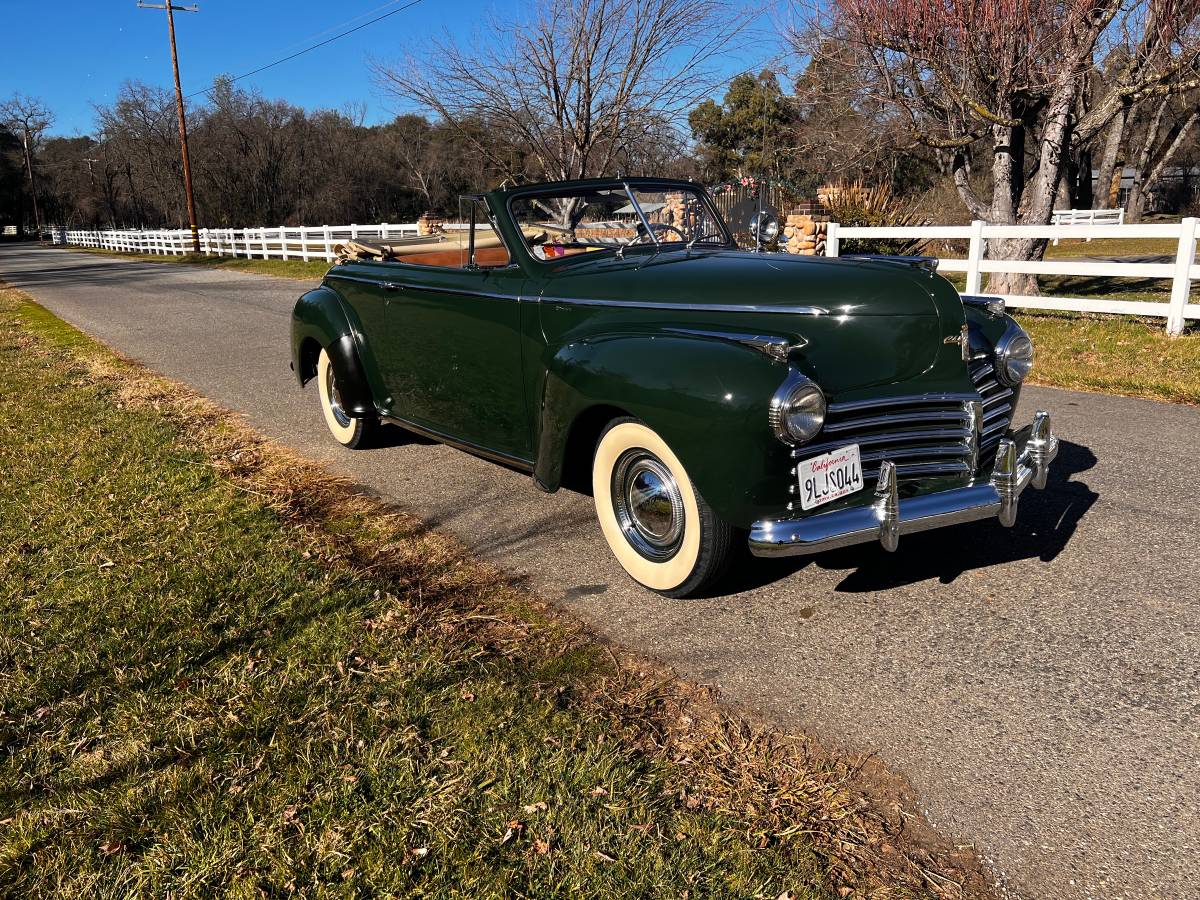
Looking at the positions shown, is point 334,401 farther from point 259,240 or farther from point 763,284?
point 259,240

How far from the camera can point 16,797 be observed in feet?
7.44

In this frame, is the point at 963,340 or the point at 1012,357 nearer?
the point at 963,340

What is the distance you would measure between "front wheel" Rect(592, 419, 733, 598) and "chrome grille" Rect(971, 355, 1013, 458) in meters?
1.21

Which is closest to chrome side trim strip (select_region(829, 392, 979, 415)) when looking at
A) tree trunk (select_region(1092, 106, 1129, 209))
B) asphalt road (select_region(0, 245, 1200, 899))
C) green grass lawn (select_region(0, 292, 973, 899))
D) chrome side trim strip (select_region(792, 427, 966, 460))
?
chrome side trim strip (select_region(792, 427, 966, 460))

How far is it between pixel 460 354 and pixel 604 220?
1.02 metres

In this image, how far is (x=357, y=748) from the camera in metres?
2.44

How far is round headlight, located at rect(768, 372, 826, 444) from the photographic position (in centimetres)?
283

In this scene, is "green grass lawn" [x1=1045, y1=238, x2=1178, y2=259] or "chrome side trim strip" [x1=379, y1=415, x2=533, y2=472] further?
"green grass lawn" [x1=1045, y1=238, x2=1178, y2=259]

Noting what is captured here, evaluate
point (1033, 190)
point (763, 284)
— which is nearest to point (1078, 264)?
point (1033, 190)

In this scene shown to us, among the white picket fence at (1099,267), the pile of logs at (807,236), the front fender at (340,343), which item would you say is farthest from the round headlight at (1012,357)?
the pile of logs at (807,236)

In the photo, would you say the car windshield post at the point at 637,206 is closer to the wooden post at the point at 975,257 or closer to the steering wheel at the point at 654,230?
the steering wheel at the point at 654,230

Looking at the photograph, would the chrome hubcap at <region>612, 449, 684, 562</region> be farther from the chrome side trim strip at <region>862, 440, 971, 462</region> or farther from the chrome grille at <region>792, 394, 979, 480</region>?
the chrome side trim strip at <region>862, 440, 971, 462</region>

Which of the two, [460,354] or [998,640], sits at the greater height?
[460,354]

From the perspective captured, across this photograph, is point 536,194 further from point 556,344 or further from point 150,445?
point 150,445
